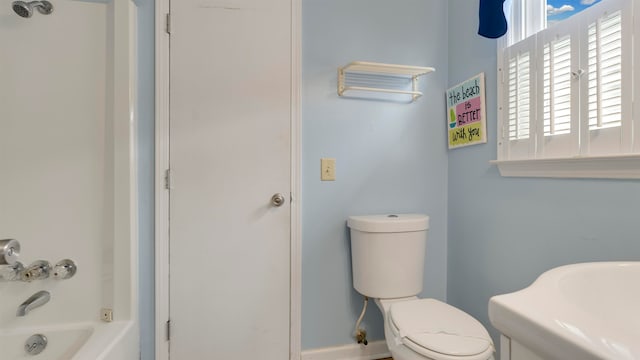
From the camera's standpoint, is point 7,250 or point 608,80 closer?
point 7,250

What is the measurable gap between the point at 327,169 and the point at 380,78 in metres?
0.59

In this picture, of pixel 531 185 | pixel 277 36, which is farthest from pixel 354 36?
pixel 531 185

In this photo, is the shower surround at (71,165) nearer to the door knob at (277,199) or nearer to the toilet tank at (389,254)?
the door knob at (277,199)

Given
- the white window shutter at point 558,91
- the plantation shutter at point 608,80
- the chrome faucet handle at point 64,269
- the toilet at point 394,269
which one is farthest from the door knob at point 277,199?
the plantation shutter at point 608,80

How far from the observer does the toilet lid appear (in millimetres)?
1200

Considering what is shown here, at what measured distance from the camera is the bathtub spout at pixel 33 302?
4.60 feet

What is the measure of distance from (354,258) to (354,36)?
3.93ft

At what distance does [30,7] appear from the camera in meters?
1.38

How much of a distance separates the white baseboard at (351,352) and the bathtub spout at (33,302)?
3.97 ft

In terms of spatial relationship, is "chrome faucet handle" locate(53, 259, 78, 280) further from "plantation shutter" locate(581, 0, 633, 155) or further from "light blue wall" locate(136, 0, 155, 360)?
"plantation shutter" locate(581, 0, 633, 155)

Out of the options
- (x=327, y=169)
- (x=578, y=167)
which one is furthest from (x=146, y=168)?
(x=578, y=167)

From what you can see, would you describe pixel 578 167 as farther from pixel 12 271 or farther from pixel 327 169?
pixel 12 271

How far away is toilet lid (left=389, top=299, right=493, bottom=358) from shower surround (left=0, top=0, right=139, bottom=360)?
1.14 m

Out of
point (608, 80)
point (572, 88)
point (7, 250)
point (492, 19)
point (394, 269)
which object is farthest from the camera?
point (394, 269)
